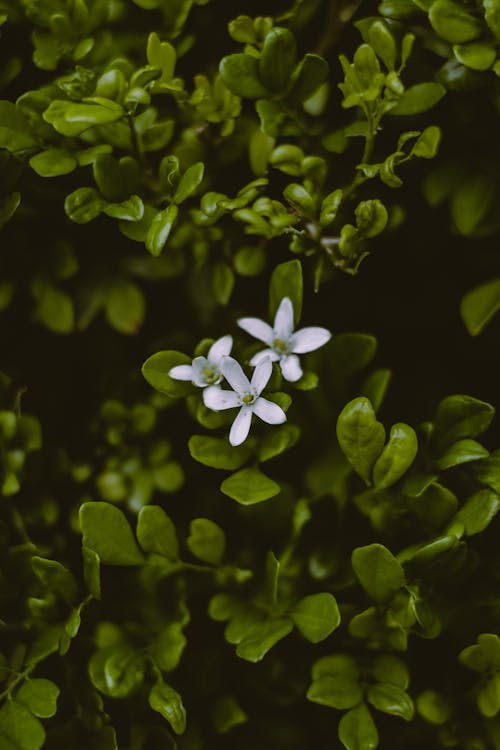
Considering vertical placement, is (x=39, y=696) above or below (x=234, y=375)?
below

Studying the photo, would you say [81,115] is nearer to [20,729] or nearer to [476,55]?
[476,55]

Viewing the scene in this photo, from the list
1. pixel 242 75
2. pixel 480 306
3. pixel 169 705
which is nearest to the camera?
pixel 169 705

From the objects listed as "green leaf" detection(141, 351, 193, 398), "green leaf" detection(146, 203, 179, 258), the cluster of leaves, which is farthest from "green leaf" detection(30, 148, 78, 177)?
"green leaf" detection(141, 351, 193, 398)

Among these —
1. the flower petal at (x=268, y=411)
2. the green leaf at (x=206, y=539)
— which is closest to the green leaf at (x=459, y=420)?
the flower petal at (x=268, y=411)

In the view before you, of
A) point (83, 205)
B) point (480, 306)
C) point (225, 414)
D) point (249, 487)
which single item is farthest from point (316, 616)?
point (83, 205)

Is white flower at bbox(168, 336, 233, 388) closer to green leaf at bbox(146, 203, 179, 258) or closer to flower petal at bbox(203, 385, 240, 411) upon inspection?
flower petal at bbox(203, 385, 240, 411)

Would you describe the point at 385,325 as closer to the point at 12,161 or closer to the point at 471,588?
the point at 471,588

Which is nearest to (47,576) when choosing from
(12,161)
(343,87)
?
(12,161)
